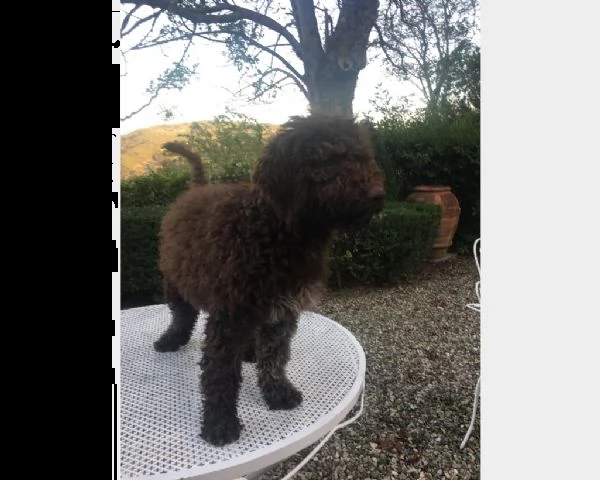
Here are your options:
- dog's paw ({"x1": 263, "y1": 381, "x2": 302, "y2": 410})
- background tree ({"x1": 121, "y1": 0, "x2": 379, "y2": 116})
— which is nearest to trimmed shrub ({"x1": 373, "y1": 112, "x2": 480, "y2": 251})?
background tree ({"x1": 121, "y1": 0, "x2": 379, "y2": 116})

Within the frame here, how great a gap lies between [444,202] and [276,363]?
436 millimetres

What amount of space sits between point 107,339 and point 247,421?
0.33 metres

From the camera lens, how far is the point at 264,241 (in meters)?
0.77

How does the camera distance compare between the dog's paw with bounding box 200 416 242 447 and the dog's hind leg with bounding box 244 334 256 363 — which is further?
the dog's hind leg with bounding box 244 334 256 363

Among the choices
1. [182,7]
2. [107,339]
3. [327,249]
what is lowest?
[107,339]

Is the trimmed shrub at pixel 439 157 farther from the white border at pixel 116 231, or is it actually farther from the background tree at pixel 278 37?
the white border at pixel 116 231

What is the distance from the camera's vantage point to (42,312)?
0.56 m

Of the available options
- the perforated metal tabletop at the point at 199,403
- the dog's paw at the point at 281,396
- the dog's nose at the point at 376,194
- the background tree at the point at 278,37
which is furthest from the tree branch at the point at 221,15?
the dog's paw at the point at 281,396

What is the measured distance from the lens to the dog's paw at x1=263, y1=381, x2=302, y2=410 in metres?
0.86

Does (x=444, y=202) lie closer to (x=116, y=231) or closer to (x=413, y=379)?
(x=413, y=379)

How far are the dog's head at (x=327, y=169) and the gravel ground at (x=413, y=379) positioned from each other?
0.24 m

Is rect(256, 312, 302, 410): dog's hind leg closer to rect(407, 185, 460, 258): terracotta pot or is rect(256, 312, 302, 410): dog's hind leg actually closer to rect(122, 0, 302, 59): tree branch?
rect(407, 185, 460, 258): terracotta pot

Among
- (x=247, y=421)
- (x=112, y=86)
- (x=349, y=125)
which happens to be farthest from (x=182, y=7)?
(x=247, y=421)
